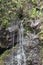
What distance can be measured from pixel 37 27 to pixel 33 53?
23.7 inches

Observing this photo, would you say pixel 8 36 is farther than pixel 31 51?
Yes

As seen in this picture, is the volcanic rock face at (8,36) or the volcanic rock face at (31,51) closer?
the volcanic rock face at (31,51)

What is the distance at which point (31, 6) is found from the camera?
5379mm

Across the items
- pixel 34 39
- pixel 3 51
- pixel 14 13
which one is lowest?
pixel 3 51

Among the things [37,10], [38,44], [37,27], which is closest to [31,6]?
[37,10]

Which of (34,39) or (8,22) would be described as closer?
(34,39)

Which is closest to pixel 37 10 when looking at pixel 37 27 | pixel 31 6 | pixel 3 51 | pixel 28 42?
pixel 31 6

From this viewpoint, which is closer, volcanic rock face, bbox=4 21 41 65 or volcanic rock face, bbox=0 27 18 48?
volcanic rock face, bbox=4 21 41 65

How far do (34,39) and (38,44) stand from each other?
5.6 inches

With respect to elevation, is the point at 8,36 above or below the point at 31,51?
above

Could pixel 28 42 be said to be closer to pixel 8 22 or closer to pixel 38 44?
pixel 38 44

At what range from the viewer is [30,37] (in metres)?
4.93

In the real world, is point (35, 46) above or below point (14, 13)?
below

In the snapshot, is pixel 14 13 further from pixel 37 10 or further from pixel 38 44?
pixel 38 44
